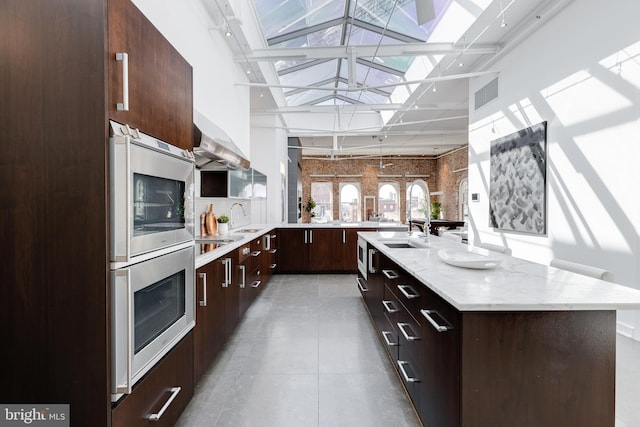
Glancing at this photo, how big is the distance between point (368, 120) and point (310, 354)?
749 centimetres

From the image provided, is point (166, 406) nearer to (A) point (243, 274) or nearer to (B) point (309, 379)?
(B) point (309, 379)

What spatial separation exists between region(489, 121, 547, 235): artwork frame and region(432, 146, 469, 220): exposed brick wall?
6646mm

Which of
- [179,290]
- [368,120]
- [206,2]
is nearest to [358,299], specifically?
[179,290]

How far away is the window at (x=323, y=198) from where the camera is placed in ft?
45.8

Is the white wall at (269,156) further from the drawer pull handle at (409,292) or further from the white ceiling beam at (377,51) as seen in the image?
the drawer pull handle at (409,292)

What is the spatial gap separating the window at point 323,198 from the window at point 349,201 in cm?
47

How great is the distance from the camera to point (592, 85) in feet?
10.6

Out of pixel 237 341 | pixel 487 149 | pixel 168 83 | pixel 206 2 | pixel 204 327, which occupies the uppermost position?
pixel 206 2

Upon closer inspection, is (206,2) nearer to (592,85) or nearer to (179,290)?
(179,290)

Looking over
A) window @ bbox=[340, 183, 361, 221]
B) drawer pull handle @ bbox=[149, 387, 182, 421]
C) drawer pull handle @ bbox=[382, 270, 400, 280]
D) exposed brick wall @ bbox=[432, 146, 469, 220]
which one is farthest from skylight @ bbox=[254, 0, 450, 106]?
window @ bbox=[340, 183, 361, 221]

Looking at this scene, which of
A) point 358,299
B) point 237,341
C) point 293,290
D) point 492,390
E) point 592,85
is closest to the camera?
point 492,390

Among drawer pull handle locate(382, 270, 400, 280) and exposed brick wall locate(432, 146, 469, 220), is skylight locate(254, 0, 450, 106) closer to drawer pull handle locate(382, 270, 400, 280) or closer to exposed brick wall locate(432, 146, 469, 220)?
drawer pull handle locate(382, 270, 400, 280)

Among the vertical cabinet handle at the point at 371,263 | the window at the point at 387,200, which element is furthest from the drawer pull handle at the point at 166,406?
the window at the point at 387,200

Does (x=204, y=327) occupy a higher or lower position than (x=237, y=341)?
higher
